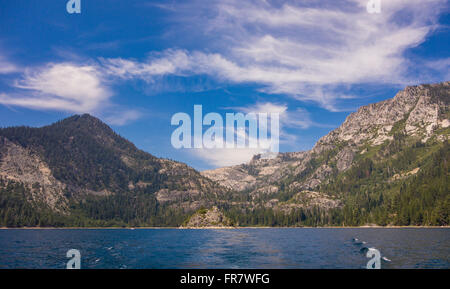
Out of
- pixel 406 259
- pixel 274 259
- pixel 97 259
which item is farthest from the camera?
pixel 97 259

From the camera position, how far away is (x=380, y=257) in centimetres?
8556
